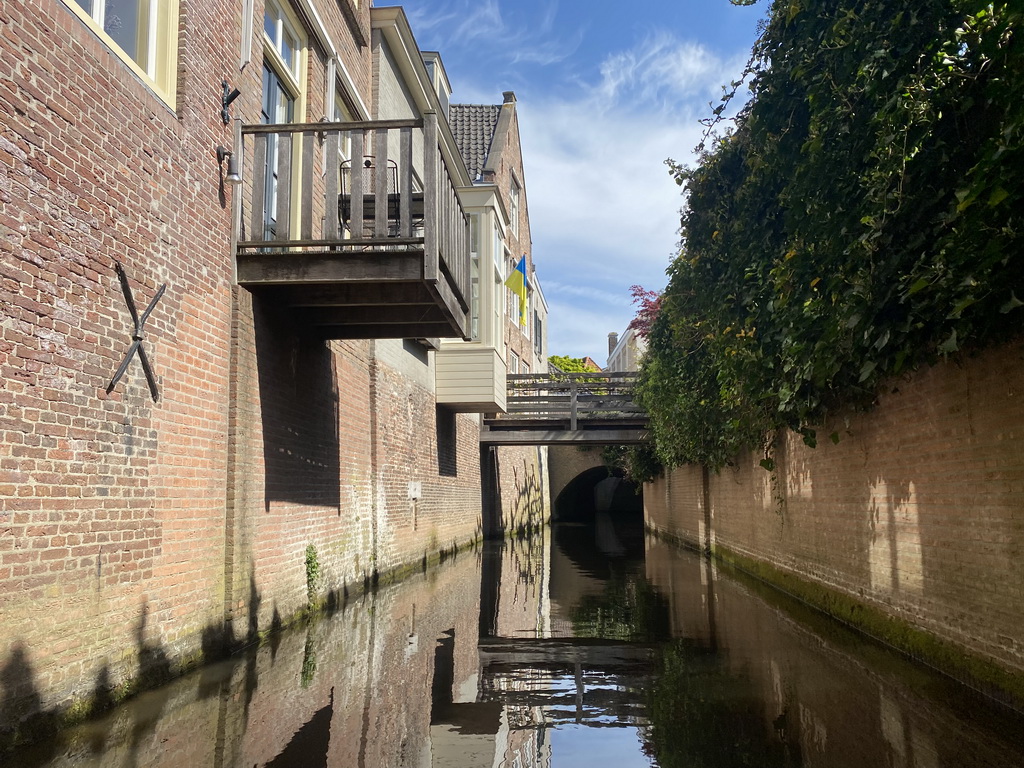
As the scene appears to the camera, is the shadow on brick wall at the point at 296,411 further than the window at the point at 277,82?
No

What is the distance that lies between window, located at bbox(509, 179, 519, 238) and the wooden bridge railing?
7936 mm

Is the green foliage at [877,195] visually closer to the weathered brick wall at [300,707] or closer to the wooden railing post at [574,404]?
the weathered brick wall at [300,707]

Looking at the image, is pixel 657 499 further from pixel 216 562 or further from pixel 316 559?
pixel 216 562

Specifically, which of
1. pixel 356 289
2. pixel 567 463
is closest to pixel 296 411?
pixel 356 289

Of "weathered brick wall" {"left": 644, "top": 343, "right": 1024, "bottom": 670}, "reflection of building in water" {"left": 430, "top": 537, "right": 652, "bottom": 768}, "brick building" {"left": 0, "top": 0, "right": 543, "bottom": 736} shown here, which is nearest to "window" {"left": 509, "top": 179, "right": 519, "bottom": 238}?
"brick building" {"left": 0, "top": 0, "right": 543, "bottom": 736}

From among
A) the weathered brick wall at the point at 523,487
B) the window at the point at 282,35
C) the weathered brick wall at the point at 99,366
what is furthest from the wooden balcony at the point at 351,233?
the weathered brick wall at the point at 523,487

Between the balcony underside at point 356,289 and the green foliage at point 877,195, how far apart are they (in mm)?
3182

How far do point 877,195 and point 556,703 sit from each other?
12.2ft

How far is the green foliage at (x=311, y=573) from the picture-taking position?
347 inches

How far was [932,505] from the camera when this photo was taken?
20.6ft

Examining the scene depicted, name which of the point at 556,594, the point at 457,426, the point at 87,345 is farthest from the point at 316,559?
the point at 457,426

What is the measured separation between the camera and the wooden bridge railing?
22422 mm

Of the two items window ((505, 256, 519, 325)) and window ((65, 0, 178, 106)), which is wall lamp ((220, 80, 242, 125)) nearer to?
window ((65, 0, 178, 106))

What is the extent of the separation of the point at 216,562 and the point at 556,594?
224 inches
